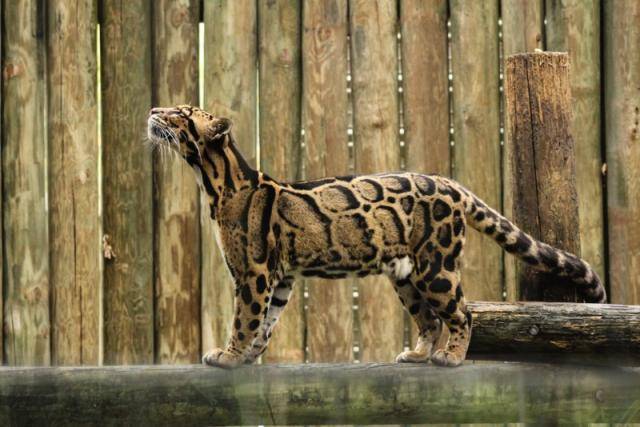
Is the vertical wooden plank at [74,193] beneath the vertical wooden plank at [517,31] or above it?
beneath

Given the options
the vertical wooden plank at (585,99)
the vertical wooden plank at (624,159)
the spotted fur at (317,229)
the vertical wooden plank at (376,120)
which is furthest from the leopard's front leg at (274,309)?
the vertical wooden plank at (624,159)

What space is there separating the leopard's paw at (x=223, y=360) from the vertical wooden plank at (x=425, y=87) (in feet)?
6.42

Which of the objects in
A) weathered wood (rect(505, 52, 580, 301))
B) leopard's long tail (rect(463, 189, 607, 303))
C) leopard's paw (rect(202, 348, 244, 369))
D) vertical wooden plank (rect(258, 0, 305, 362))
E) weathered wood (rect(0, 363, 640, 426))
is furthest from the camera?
vertical wooden plank (rect(258, 0, 305, 362))

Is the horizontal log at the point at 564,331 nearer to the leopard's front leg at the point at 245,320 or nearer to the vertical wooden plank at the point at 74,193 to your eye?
the leopard's front leg at the point at 245,320

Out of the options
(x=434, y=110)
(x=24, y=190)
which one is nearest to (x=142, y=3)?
(x=24, y=190)

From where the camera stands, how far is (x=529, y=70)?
21.6ft

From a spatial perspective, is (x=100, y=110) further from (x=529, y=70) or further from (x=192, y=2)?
(x=529, y=70)

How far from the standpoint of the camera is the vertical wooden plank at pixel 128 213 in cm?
775

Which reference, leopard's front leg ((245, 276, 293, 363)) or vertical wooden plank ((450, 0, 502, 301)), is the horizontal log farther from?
vertical wooden plank ((450, 0, 502, 301))

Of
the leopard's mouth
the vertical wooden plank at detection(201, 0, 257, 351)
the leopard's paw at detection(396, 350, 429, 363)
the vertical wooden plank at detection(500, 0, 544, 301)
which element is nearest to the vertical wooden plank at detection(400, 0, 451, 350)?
the vertical wooden plank at detection(500, 0, 544, 301)

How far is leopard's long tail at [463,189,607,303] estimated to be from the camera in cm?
627

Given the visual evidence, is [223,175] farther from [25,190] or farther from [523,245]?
[25,190]

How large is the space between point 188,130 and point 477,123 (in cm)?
221

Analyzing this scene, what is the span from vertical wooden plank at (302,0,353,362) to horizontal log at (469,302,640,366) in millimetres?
1666
